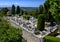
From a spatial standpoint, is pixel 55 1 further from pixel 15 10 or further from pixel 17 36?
pixel 15 10

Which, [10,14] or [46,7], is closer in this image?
[46,7]

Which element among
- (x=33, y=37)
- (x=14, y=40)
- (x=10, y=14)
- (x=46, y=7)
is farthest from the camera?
(x=10, y=14)

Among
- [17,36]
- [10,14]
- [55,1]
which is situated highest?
[55,1]

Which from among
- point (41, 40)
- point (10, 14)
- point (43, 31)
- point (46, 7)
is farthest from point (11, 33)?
point (10, 14)

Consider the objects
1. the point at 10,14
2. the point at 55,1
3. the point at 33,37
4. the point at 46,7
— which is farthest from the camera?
the point at 10,14

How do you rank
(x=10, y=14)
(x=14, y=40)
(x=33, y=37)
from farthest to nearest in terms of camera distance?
(x=10, y=14) < (x=33, y=37) < (x=14, y=40)

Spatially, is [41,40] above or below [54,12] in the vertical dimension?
below

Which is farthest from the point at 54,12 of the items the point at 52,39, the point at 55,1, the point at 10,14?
the point at 10,14

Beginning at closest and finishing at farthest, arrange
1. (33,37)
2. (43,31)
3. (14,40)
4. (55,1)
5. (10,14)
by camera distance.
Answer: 1. (14,40)
2. (55,1)
3. (33,37)
4. (43,31)
5. (10,14)

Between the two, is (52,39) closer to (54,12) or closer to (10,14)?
(54,12)
